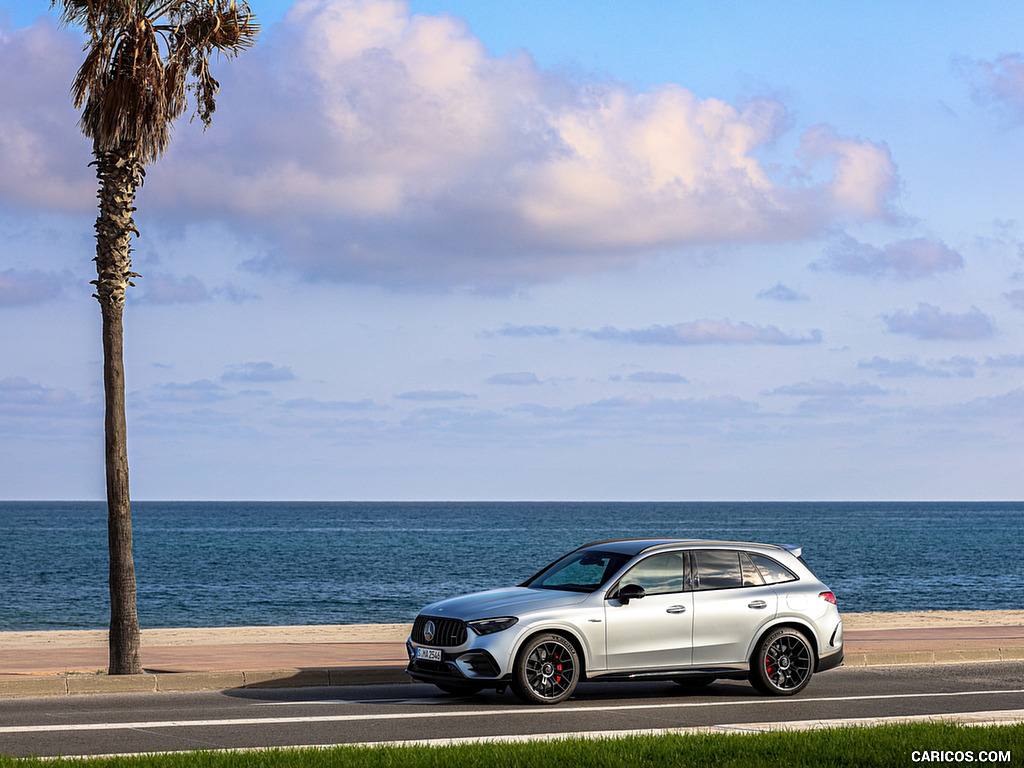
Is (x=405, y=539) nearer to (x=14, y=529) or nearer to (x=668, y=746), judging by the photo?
(x=14, y=529)

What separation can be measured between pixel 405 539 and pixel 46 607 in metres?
60.6

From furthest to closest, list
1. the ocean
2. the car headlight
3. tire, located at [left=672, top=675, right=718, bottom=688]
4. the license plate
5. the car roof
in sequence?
the ocean
the car roof
tire, located at [left=672, top=675, right=718, bottom=688]
the license plate
the car headlight

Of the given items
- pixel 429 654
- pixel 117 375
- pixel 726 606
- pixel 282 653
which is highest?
pixel 117 375

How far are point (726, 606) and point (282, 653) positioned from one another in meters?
7.24

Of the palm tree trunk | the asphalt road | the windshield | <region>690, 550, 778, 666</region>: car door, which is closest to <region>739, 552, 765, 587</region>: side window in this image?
<region>690, 550, 778, 666</region>: car door

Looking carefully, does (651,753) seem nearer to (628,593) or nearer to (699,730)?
(699,730)

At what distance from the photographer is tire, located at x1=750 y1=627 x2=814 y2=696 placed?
41.4 ft

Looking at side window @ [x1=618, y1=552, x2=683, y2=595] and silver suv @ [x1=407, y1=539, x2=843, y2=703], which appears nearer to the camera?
silver suv @ [x1=407, y1=539, x2=843, y2=703]

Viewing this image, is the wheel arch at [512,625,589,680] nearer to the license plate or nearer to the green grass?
the license plate

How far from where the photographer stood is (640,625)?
12172 mm

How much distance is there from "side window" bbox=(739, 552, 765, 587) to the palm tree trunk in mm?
7193

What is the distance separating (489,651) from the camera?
1162 centimetres

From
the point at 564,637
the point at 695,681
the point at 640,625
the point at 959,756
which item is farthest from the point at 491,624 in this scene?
the point at 959,756

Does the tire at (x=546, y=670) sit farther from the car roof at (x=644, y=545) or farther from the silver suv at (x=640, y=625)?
the car roof at (x=644, y=545)
